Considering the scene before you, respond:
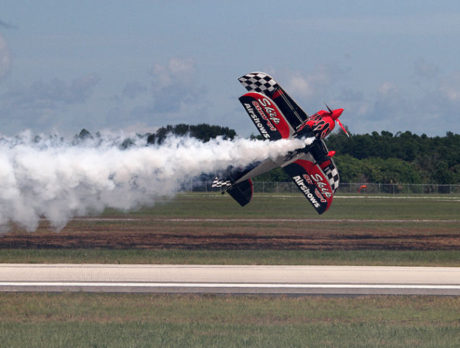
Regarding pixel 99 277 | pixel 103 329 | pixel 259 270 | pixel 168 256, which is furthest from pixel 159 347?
pixel 168 256

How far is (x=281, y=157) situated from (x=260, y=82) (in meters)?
3.99

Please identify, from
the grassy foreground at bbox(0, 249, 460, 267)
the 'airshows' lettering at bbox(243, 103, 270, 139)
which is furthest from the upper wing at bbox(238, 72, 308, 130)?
the grassy foreground at bbox(0, 249, 460, 267)

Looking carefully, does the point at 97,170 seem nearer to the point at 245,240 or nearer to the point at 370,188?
the point at 245,240

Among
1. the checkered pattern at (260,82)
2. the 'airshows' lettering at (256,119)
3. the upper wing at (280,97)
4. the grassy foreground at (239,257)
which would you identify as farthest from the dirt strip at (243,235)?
the checkered pattern at (260,82)

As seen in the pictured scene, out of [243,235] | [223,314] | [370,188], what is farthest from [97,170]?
[370,188]

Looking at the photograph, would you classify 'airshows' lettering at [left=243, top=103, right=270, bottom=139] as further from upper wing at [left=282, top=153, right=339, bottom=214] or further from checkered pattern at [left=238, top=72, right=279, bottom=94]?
upper wing at [left=282, top=153, right=339, bottom=214]

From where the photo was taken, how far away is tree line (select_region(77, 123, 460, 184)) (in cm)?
13712

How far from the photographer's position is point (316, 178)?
35.1m

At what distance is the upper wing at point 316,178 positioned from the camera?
3488 centimetres

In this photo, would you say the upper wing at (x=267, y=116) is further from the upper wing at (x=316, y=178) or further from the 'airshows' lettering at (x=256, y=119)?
the upper wing at (x=316, y=178)

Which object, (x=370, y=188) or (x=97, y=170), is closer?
(x=97, y=170)

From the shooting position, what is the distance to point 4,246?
119 ft

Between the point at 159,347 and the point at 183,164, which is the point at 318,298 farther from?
the point at 183,164

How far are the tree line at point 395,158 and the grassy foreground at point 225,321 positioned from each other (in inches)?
3642
